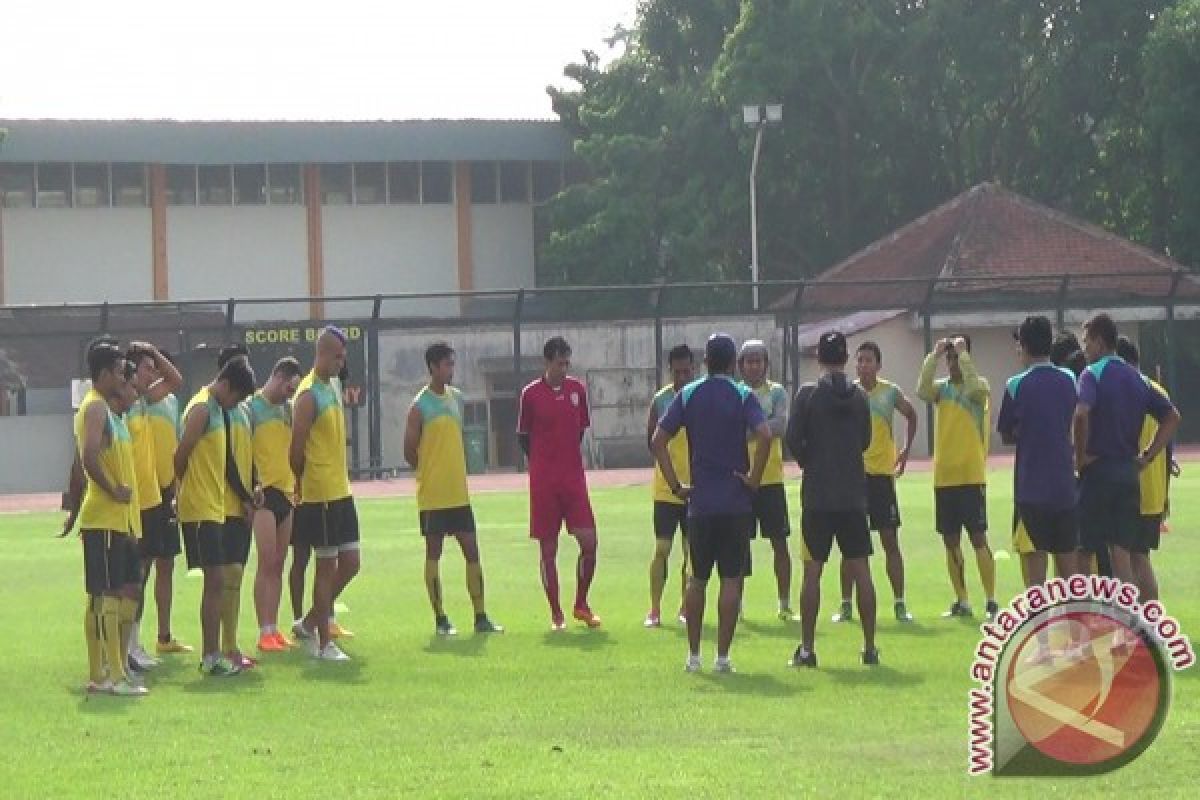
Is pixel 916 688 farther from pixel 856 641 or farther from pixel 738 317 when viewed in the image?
pixel 738 317

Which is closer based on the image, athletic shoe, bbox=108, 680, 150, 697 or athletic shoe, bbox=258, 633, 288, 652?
athletic shoe, bbox=108, 680, 150, 697

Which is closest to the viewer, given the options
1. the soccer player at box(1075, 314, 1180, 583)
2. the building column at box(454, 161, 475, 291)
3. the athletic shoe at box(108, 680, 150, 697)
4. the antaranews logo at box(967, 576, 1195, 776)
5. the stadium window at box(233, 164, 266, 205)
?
the antaranews logo at box(967, 576, 1195, 776)

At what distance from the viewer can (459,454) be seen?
17.8m

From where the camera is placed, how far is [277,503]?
17.0 meters

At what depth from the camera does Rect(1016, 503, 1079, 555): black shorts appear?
14906 millimetres

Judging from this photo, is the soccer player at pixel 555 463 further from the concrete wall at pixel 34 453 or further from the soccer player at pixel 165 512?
the concrete wall at pixel 34 453

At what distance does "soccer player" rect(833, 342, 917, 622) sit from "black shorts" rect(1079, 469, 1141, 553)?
2.75 m

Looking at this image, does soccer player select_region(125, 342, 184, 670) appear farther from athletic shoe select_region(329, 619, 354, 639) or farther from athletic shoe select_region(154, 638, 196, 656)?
athletic shoe select_region(329, 619, 354, 639)

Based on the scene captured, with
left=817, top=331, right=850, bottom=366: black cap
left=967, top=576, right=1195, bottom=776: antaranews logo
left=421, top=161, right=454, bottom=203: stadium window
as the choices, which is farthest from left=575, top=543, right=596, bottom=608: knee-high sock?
left=421, top=161, right=454, bottom=203: stadium window

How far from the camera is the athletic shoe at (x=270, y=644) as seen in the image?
1677 cm

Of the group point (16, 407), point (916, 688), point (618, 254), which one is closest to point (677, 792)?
point (916, 688)

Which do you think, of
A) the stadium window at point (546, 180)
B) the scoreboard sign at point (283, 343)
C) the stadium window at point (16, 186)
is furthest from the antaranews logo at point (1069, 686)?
the stadium window at point (546, 180)

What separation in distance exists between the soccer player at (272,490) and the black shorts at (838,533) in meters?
3.65

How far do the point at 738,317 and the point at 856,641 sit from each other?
36.9m
